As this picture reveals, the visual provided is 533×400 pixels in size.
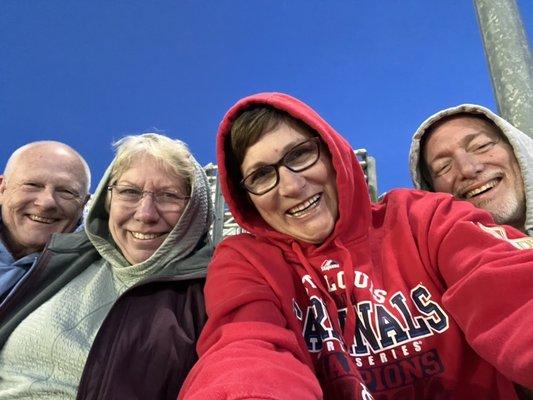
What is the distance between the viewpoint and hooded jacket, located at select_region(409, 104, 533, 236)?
208 centimetres

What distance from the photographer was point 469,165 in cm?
219

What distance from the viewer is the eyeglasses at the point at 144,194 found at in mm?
2172

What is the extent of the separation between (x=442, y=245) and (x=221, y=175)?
36.4 inches

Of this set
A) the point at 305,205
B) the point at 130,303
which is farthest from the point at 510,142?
the point at 130,303

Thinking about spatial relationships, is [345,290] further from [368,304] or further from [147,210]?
[147,210]

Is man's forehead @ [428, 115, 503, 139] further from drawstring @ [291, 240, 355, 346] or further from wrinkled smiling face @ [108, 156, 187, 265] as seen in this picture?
wrinkled smiling face @ [108, 156, 187, 265]

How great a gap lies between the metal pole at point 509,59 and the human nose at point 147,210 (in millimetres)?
2129

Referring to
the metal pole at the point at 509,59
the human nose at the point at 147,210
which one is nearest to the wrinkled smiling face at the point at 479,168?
the metal pole at the point at 509,59

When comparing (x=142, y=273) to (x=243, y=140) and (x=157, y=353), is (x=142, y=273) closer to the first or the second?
(x=157, y=353)

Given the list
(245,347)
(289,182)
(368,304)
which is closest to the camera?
(245,347)

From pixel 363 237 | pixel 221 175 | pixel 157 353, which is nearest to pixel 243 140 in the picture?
pixel 221 175

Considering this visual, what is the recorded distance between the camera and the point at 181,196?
225 centimetres

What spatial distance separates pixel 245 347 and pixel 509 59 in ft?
7.99

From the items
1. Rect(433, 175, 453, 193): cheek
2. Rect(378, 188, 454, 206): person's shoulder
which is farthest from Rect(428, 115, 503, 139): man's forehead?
Rect(378, 188, 454, 206): person's shoulder
